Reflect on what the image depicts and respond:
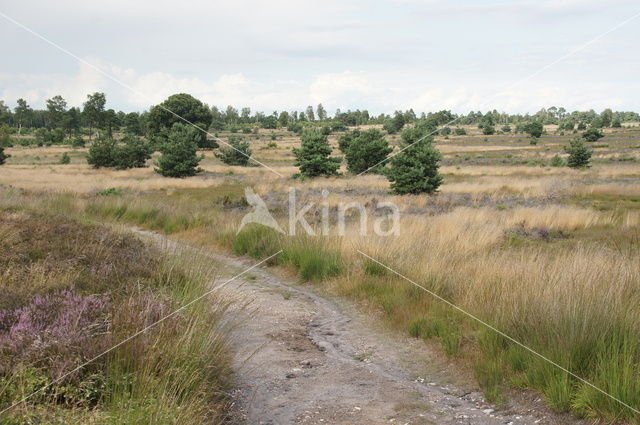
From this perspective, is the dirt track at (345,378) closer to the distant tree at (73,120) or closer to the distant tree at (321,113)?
the distant tree at (73,120)

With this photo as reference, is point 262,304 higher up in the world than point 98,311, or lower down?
lower down

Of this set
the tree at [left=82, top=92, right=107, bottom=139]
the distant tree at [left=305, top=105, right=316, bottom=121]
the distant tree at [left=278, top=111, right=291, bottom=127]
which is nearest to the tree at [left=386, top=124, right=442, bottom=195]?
the tree at [left=82, top=92, right=107, bottom=139]

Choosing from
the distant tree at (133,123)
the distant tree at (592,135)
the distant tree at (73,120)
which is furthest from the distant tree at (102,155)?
the distant tree at (592,135)

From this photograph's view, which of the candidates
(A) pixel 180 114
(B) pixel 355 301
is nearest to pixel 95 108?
(A) pixel 180 114

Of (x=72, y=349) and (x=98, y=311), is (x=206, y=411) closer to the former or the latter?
(x=72, y=349)

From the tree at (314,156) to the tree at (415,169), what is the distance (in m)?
11.2

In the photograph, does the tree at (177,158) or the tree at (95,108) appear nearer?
the tree at (177,158)

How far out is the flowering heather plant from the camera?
4.02 metres

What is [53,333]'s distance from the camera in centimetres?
434

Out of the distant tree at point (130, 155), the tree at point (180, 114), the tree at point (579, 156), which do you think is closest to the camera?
the tree at point (579, 156)

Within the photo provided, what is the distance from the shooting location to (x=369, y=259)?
9.72 metres

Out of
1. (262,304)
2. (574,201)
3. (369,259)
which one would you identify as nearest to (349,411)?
(262,304)

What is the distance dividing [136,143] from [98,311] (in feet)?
173

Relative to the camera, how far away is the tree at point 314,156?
1479 inches
